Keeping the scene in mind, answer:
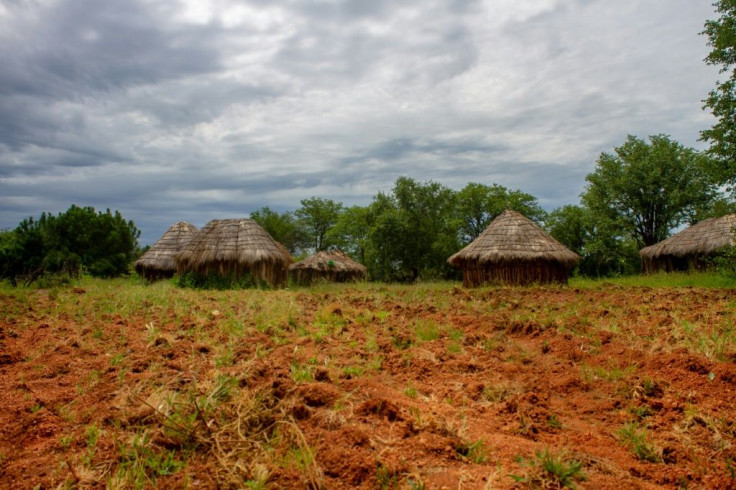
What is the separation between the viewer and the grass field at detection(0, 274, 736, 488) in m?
2.00

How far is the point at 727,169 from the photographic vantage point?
10.3 meters

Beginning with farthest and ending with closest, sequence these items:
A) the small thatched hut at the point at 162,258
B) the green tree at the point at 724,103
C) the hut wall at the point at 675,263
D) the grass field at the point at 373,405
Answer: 1. the small thatched hut at the point at 162,258
2. the hut wall at the point at 675,263
3. the green tree at the point at 724,103
4. the grass field at the point at 373,405

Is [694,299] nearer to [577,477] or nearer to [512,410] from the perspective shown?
[512,410]

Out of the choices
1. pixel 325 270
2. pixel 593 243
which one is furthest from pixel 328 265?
pixel 593 243

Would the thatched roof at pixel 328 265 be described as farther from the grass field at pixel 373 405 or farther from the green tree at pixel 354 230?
the grass field at pixel 373 405

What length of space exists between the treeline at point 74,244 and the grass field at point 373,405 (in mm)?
19366

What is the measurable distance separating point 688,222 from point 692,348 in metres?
25.5

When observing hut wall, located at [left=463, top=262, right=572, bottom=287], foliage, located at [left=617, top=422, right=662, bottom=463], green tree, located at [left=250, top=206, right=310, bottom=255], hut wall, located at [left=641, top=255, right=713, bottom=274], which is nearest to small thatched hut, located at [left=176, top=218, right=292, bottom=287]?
hut wall, located at [left=463, top=262, right=572, bottom=287]

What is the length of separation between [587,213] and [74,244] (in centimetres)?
2870

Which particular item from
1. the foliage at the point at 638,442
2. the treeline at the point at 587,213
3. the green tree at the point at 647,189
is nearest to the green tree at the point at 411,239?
the treeline at the point at 587,213

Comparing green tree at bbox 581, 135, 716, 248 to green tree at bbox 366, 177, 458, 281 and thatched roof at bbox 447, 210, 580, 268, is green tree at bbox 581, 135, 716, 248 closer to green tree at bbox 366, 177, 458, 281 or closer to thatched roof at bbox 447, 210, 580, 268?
green tree at bbox 366, 177, 458, 281

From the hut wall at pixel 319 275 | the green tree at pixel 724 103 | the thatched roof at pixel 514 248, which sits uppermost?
the green tree at pixel 724 103

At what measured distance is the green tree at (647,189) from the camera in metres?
24.1

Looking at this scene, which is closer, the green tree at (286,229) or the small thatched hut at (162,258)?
the small thatched hut at (162,258)
